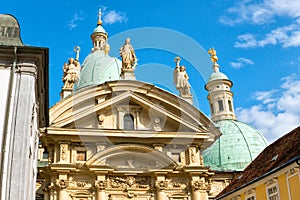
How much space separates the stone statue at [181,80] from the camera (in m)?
32.3

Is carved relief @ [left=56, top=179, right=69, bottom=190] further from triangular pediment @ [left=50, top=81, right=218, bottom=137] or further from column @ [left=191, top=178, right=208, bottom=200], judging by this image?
column @ [left=191, top=178, right=208, bottom=200]

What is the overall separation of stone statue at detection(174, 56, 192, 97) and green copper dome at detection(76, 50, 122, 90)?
1556 cm

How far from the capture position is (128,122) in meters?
30.5

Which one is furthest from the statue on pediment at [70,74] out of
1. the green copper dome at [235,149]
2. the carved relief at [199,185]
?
the green copper dome at [235,149]

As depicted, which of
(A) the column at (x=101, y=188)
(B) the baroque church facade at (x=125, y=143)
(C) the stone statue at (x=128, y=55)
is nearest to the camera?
(A) the column at (x=101, y=188)

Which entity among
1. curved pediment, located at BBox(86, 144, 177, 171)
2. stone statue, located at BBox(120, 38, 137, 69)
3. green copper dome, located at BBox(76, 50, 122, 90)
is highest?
green copper dome, located at BBox(76, 50, 122, 90)

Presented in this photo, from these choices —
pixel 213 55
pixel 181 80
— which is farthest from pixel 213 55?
pixel 181 80

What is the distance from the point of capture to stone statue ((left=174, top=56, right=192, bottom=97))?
3228 cm

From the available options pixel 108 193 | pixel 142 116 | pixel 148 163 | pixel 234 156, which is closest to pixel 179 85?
pixel 142 116

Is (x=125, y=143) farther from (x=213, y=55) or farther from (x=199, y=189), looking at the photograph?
(x=213, y=55)

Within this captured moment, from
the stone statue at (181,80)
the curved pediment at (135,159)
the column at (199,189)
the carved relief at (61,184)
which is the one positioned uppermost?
the stone statue at (181,80)

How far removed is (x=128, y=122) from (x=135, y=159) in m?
2.63

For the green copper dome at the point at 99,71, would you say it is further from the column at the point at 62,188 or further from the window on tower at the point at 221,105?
the column at the point at 62,188

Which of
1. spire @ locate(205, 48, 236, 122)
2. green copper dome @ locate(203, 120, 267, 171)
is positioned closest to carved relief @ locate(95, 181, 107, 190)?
green copper dome @ locate(203, 120, 267, 171)
